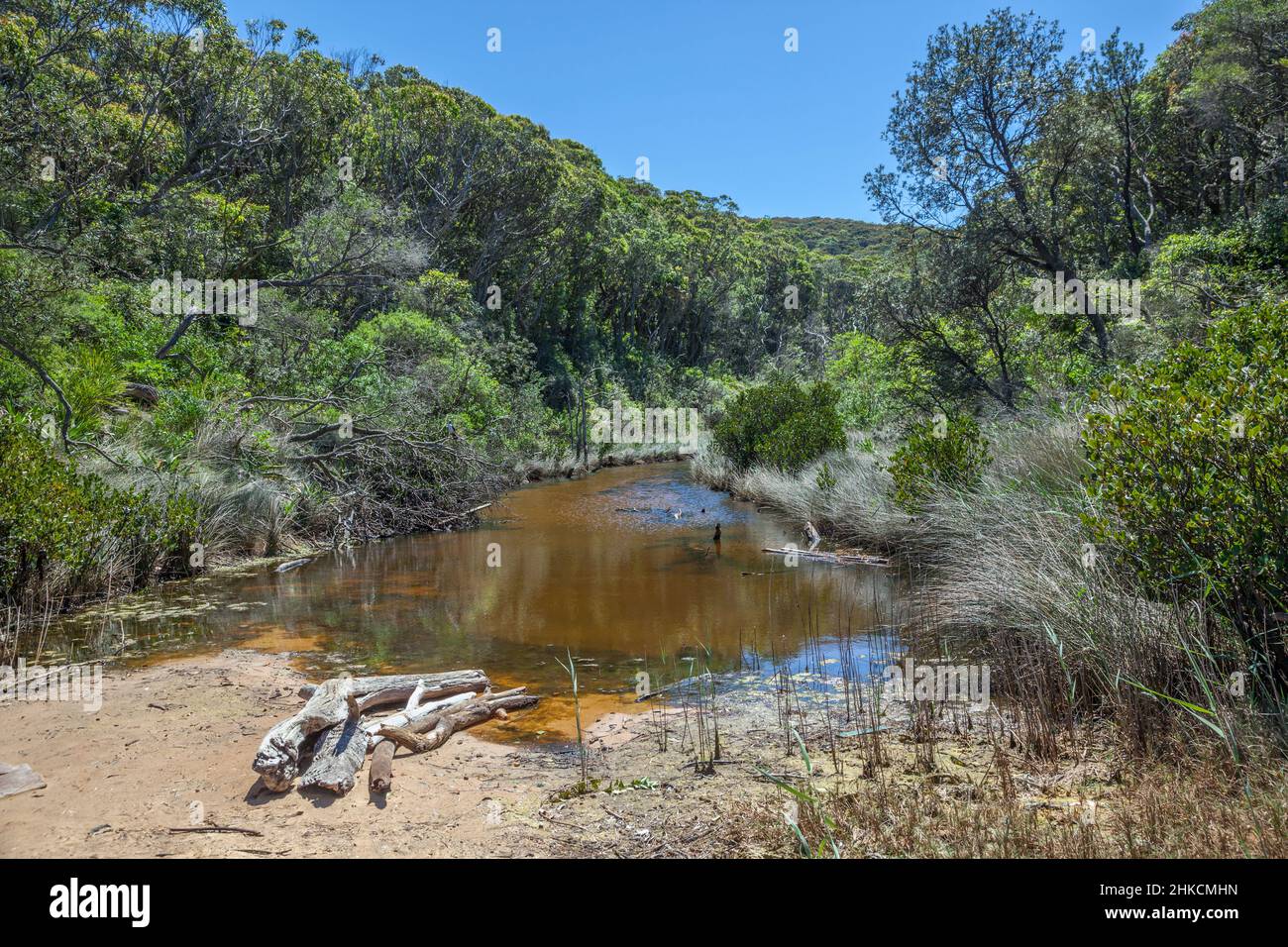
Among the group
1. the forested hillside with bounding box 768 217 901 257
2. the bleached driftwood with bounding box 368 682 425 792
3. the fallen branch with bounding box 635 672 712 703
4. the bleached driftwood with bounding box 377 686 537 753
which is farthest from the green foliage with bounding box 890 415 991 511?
the forested hillside with bounding box 768 217 901 257

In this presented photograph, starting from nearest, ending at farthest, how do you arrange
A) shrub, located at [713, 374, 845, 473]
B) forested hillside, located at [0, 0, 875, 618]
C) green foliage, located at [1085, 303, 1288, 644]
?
green foliage, located at [1085, 303, 1288, 644]
forested hillside, located at [0, 0, 875, 618]
shrub, located at [713, 374, 845, 473]

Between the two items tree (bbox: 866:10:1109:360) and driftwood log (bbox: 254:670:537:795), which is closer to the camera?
driftwood log (bbox: 254:670:537:795)

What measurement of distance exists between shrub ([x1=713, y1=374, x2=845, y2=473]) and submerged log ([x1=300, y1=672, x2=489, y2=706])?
456 inches

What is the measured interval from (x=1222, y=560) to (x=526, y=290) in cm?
3180

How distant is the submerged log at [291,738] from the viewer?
3881mm

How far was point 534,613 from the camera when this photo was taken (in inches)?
336

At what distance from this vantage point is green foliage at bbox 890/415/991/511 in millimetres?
9742

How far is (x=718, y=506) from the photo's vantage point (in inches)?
678

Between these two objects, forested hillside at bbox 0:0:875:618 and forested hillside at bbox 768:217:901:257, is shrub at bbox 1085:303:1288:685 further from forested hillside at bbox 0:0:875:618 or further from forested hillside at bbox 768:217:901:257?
forested hillside at bbox 768:217:901:257

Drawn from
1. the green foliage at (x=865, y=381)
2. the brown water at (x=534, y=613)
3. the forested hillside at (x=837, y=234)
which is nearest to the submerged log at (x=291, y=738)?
the brown water at (x=534, y=613)

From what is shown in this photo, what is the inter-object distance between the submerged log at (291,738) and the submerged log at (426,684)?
1.78ft

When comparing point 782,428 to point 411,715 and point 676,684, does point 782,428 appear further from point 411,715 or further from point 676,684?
point 411,715
